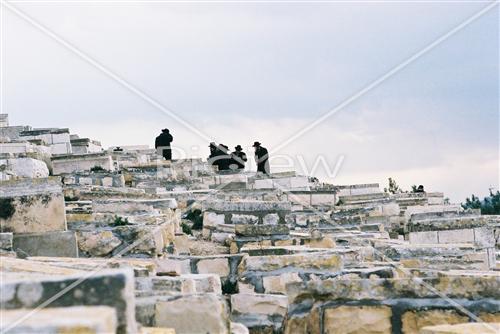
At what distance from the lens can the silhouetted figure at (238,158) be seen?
27.8 meters

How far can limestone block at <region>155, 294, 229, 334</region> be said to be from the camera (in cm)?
402

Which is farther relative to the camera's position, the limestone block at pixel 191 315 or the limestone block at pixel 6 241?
the limestone block at pixel 6 241

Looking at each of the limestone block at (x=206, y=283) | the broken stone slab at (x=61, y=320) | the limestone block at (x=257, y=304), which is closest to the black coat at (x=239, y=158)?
the limestone block at (x=257, y=304)

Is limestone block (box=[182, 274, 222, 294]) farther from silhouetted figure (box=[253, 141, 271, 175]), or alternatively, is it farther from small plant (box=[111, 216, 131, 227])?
silhouetted figure (box=[253, 141, 271, 175])

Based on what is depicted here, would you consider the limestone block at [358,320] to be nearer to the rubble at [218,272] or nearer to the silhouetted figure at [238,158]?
the rubble at [218,272]

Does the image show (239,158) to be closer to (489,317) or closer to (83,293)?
(489,317)

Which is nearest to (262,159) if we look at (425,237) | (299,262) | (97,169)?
Result: (97,169)

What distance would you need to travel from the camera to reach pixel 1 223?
605cm

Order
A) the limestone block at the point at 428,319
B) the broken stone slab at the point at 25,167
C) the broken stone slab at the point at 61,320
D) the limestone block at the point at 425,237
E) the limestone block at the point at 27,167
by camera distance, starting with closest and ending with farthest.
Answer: the broken stone slab at the point at 61,320, the limestone block at the point at 428,319, the limestone block at the point at 425,237, the broken stone slab at the point at 25,167, the limestone block at the point at 27,167

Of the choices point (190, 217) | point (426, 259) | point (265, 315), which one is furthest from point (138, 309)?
point (190, 217)

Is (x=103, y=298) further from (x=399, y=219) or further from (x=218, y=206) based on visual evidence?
(x=399, y=219)

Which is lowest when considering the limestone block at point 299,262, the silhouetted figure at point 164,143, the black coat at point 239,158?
the limestone block at point 299,262

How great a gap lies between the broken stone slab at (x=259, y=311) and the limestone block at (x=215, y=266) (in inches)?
43.2

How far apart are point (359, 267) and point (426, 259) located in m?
1.86
